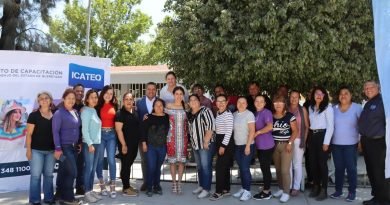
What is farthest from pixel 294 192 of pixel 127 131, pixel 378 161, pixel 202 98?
pixel 127 131

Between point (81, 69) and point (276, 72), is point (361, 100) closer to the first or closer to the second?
point (276, 72)

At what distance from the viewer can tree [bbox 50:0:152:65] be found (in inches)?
1350

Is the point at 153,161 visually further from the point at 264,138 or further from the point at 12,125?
the point at 12,125

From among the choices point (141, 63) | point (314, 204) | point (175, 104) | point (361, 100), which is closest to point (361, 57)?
point (361, 100)

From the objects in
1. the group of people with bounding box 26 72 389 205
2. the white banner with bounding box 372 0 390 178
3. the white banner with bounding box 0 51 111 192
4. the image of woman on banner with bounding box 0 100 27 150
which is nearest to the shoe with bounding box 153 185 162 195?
the group of people with bounding box 26 72 389 205

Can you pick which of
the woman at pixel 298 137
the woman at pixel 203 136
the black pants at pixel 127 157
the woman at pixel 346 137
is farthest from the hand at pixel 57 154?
the woman at pixel 346 137

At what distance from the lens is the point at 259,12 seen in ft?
24.6

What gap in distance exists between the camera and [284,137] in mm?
6789

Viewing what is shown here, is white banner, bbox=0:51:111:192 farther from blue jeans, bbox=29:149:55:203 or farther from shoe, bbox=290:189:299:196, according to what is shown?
shoe, bbox=290:189:299:196

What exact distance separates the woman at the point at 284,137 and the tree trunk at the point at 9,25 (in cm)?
1324

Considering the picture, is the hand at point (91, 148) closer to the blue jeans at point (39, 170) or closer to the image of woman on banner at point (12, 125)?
the blue jeans at point (39, 170)

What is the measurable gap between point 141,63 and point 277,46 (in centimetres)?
2904

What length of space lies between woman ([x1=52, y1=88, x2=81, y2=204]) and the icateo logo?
1389mm

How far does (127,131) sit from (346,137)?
337 centimetres
